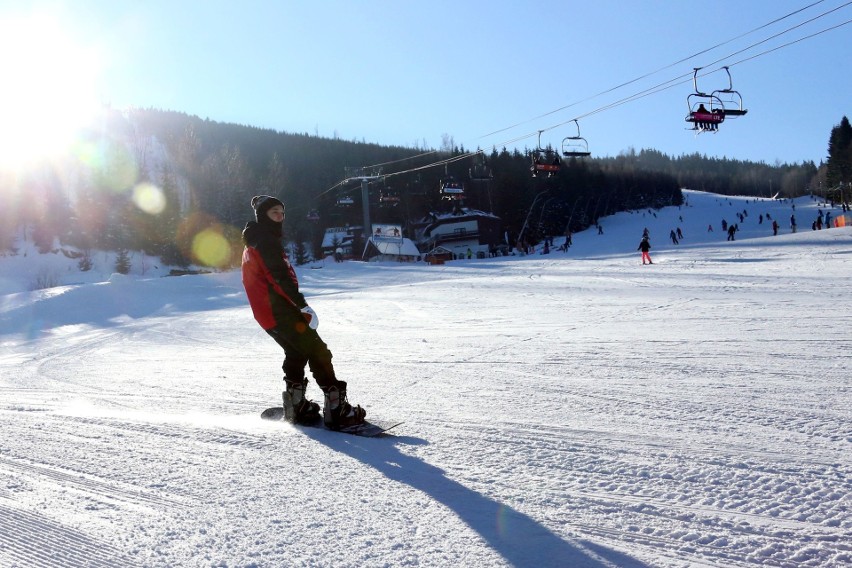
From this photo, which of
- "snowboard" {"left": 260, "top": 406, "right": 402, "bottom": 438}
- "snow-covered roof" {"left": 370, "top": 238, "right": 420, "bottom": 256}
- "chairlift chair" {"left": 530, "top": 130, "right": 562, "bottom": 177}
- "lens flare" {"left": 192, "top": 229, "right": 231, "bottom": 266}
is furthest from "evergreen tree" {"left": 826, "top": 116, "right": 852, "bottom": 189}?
"snowboard" {"left": 260, "top": 406, "right": 402, "bottom": 438}

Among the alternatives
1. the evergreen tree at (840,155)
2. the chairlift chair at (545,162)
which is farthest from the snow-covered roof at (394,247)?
the evergreen tree at (840,155)

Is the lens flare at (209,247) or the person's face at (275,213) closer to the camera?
the person's face at (275,213)

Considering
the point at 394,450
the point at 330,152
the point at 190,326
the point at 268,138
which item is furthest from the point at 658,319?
the point at 268,138

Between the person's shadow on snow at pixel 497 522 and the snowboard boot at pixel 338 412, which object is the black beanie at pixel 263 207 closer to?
the snowboard boot at pixel 338 412

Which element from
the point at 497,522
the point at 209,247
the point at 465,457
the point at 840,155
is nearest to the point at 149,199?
the point at 209,247

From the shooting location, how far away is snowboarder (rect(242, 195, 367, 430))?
14.0 feet

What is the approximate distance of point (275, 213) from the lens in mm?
4418

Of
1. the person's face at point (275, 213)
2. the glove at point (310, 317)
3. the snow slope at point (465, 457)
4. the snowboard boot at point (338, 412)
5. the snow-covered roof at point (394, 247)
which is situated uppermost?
the snow-covered roof at point (394, 247)

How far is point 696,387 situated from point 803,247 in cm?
3039

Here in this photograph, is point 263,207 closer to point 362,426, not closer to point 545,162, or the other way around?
point 362,426

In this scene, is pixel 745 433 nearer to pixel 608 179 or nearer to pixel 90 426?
pixel 90 426

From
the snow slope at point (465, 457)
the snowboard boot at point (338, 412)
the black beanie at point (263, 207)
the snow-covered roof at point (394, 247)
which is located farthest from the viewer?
the snow-covered roof at point (394, 247)

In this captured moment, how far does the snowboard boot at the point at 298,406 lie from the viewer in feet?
14.5

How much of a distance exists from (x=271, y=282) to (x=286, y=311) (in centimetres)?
22
